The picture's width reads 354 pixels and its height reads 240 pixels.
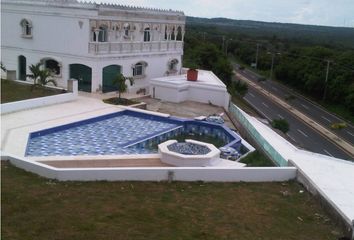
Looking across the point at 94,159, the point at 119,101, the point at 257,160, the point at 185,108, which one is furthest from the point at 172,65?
the point at 94,159

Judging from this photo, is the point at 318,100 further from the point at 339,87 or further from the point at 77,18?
the point at 77,18

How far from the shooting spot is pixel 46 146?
15.4 m

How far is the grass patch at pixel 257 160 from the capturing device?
1510 centimetres

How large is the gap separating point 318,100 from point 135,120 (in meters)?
38.9

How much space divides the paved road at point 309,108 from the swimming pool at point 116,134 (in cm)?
2215

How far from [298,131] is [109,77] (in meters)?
19.3

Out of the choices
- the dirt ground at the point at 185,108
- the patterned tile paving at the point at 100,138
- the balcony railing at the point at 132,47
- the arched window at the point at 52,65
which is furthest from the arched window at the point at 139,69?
the patterned tile paving at the point at 100,138

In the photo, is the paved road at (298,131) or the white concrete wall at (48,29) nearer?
the white concrete wall at (48,29)

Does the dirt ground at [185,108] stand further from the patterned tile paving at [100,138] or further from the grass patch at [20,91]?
the grass patch at [20,91]

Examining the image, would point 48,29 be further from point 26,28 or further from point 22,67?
point 22,67

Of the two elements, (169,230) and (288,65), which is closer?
(169,230)

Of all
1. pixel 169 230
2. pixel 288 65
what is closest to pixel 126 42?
pixel 169 230

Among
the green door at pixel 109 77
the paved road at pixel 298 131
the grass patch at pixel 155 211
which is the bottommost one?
the paved road at pixel 298 131

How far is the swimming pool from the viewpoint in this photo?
15.4m
